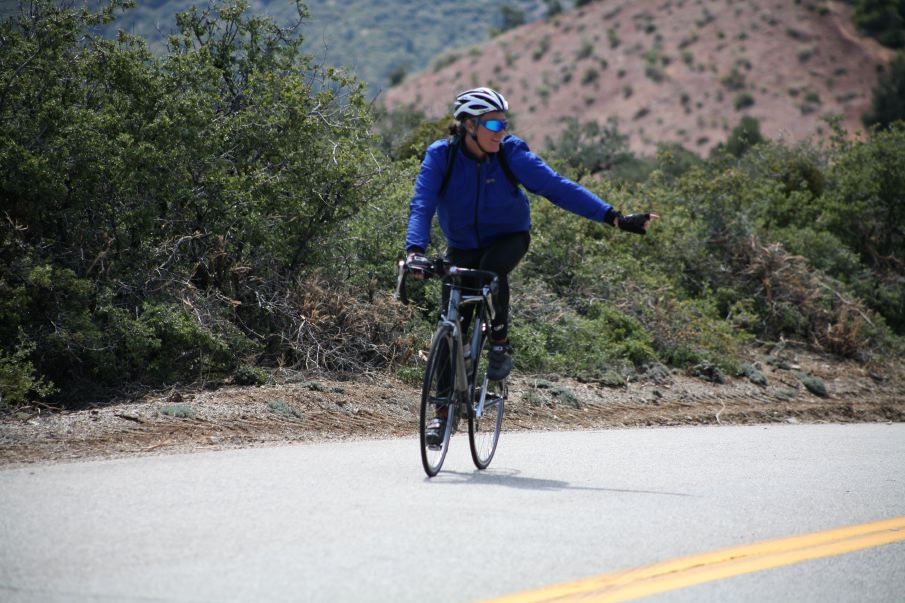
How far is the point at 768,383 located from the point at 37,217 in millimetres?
9774

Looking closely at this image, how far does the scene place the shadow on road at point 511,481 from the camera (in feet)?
20.9

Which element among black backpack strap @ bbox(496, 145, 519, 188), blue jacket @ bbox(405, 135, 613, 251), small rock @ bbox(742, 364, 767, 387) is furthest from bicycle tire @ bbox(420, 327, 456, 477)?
small rock @ bbox(742, 364, 767, 387)

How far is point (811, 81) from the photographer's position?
8275 cm

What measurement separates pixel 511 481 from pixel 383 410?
140 inches

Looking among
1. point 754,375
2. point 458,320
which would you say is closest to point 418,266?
point 458,320

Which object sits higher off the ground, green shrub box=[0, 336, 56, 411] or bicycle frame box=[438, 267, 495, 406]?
bicycle frame box=[438, 267, 495, 406]

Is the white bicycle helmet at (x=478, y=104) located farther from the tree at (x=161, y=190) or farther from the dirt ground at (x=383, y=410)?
the tree at (x=161, y=190)

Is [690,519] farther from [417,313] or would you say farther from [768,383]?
[768,383]

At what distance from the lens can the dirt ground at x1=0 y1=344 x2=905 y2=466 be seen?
7.55 metres

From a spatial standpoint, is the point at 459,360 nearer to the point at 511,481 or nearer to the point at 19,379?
the point at 511,481

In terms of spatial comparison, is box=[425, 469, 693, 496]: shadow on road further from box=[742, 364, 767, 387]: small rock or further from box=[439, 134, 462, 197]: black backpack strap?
box=[742, 364, 767, 387]: small rock

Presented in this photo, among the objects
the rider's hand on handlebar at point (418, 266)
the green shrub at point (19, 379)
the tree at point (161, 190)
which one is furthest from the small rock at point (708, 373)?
the green shrub at point (19, 379)

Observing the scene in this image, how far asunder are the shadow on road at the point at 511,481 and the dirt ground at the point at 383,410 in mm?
1943

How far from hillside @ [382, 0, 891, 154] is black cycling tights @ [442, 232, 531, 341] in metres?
69.4
